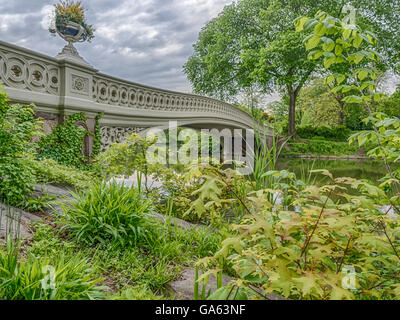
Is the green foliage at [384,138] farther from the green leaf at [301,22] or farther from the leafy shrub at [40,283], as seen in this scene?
the leafy shrub at [40,283]

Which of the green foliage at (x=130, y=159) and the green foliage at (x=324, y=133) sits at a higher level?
the green foliage at (x=324, y=133)

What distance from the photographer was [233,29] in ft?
64.0

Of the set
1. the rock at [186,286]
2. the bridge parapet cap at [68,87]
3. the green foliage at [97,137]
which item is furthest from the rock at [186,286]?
the green foliage at [97,137]

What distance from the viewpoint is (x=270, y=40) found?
18.5m

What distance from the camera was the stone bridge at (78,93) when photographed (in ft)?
14.1

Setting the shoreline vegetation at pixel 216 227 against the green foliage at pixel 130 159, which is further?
the green foliage at pixel 130 159

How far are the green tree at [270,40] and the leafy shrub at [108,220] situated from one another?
50.4 feet

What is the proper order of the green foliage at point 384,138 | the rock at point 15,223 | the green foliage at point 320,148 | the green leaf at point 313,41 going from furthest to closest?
the green foliage at point 320,148
the rock at point 15,223
the green foliage at point 384,138
the green leaf at point 313,41

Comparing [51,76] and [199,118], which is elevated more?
[199,118]

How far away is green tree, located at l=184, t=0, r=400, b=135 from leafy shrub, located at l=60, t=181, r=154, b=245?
15.3 meters

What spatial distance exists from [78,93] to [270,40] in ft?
53.4
